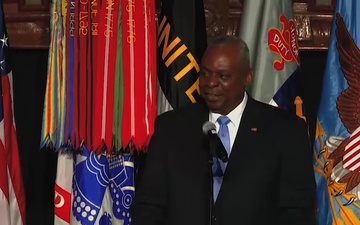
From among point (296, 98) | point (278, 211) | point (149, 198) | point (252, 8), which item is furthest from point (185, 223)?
point (252, 8)

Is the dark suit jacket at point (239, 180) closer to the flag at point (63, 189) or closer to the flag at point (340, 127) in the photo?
the flag at point (340, 127)

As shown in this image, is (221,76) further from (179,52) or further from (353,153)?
(353,153)

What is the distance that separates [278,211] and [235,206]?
15 centimetres

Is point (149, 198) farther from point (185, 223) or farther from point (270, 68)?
point (270, 68)

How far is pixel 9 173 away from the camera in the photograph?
2979 mm

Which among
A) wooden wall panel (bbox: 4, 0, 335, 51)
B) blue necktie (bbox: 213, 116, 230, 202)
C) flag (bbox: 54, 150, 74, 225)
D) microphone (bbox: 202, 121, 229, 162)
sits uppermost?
wooden wall panel (bbox: 4, 0, 335, 51)

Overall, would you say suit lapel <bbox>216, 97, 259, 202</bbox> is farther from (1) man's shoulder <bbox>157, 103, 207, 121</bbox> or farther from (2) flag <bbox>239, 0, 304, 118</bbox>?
(2) flag <bbox>239, 0, 304, 118</bbox>

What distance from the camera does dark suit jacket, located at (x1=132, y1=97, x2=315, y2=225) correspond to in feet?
7.14

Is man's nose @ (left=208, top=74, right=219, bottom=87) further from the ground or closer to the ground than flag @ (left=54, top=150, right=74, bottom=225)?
further from the ground

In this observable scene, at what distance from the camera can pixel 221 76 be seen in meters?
2.24

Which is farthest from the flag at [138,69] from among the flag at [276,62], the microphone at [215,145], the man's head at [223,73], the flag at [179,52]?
the microphone at [215,145]

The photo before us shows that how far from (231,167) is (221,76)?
1.00 feet

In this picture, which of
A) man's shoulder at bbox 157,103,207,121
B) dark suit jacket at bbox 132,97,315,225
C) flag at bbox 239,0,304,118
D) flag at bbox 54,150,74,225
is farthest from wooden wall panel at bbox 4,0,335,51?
dark suit jacket at bbox 132,97,315,225

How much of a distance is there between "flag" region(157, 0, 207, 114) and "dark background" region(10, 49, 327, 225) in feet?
2.55
